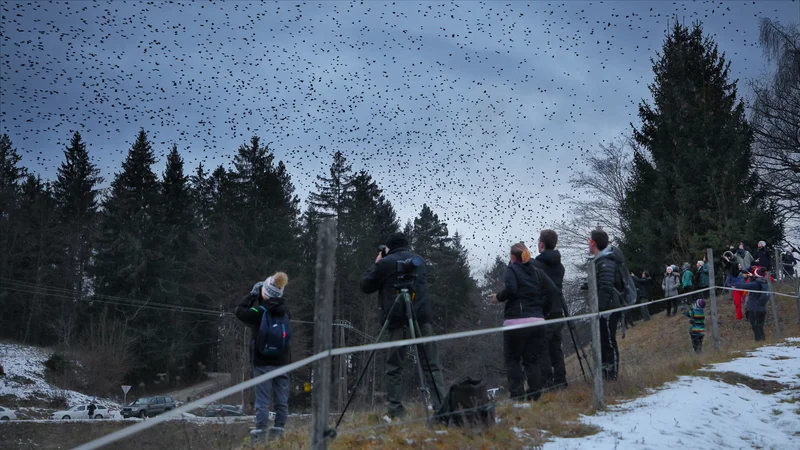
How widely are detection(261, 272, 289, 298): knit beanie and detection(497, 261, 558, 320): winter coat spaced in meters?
2.36

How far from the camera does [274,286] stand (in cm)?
720

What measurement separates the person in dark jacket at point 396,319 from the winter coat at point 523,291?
1.19 meters

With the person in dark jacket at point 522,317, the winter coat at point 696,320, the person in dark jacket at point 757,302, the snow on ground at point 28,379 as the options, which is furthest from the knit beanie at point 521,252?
the snow on ground at point 28,379

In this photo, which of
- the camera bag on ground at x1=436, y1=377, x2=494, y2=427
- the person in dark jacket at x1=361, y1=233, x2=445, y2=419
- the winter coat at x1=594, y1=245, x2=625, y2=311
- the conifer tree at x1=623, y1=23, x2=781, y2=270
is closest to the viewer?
the camera bag on ground at x1=436, y1=377, x2=494, y2=427

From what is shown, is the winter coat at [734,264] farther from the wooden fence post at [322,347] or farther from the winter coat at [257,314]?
the wooden fence post at [322,347]

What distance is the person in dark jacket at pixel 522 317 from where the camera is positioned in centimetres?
748

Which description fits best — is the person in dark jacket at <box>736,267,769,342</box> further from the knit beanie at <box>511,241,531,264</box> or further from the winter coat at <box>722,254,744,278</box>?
the knit beanie at <box>511,241,531,264</box>

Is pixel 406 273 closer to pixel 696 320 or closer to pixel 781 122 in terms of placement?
pixel 696 320

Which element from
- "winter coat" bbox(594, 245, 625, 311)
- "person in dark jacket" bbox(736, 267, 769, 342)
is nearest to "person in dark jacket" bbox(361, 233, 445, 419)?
"winter coat" bbox(594, 245, 625, 311)

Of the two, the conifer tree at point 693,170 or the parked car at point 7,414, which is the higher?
the conifer tree at point 693,170

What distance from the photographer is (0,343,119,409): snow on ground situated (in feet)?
114

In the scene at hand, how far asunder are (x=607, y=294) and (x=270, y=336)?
4.07 metres

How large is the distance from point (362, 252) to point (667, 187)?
19.3m

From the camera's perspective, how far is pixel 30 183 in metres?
51.1
